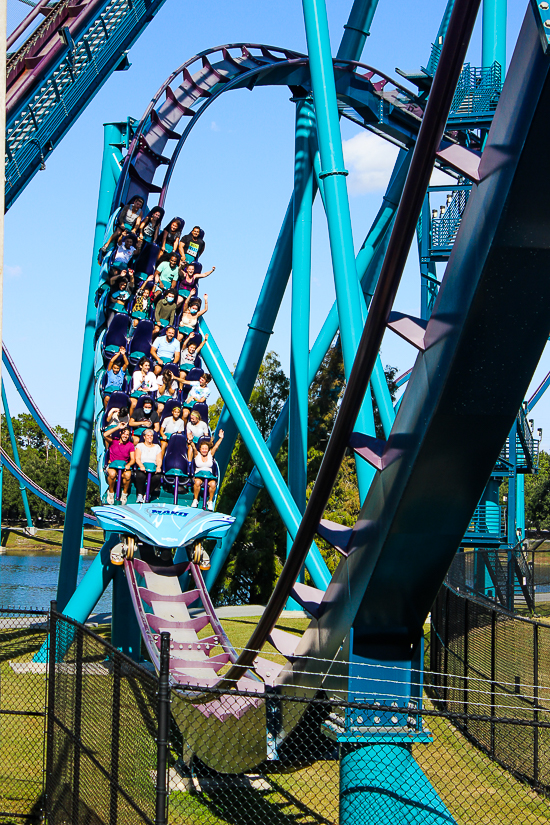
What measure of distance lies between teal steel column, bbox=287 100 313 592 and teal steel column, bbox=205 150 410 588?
0.40 m

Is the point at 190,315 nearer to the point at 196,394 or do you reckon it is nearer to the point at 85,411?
the point at 196,394

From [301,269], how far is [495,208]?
8.53 meters

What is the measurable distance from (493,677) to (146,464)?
3923mm

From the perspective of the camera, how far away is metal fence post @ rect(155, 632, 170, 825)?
11.3 feet

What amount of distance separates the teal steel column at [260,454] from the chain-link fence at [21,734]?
290cm

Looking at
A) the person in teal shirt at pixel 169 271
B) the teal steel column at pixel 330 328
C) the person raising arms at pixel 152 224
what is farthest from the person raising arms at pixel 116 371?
the teal steel column at pixel 330 328

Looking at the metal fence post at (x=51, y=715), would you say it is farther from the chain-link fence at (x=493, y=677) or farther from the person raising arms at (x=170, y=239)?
the person raising arms at (x=170, y=239)

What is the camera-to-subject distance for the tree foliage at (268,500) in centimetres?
1847

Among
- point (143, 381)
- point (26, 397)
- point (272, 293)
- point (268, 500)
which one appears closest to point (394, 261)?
point (143, 381)

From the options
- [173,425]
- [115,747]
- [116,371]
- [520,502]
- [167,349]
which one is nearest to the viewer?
[115,747]

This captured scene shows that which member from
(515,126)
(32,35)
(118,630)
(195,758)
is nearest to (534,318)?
(515,126)

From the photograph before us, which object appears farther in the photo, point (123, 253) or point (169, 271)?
point (169, 271)

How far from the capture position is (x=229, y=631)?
13.3 metres

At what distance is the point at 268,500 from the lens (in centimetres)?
1933
